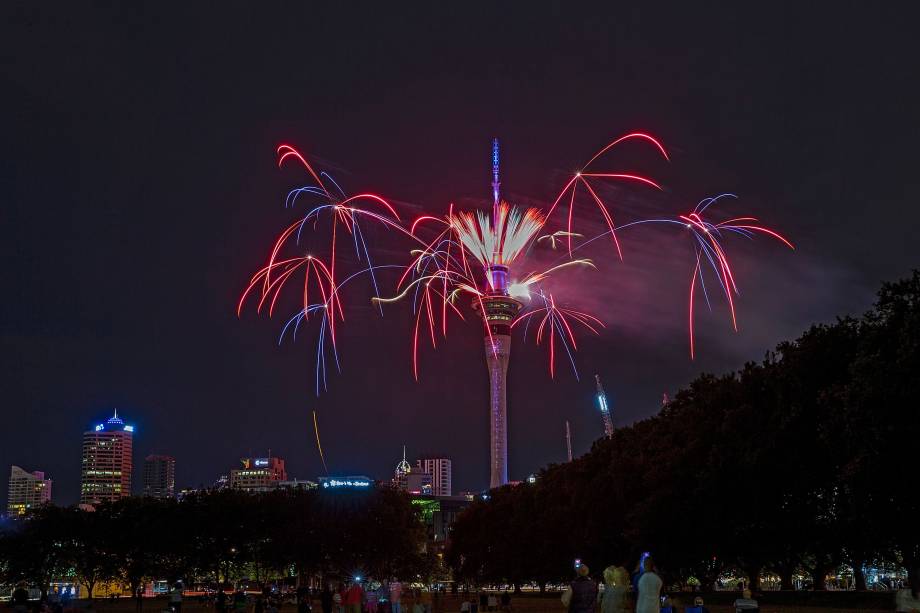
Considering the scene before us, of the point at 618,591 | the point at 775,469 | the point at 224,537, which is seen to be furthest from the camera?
the point at 224,537

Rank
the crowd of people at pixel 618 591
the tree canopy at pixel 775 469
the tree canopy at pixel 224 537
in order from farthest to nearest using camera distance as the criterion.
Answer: the tree canopy at pixel 224 537 < the tree canopy at pixel 775 469 < the crowd of people at pixel 618 591

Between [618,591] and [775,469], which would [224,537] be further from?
[618,591]

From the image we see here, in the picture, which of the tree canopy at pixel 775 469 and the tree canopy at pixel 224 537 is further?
the tree canopy at pixel 224 537

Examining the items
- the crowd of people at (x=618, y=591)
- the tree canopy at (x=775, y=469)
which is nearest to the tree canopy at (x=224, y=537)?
the tree canopy at (x=775, y=469)

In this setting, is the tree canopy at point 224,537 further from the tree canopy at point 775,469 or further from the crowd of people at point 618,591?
the crowd of people at point 618,591

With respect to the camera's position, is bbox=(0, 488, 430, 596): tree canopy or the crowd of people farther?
bbox=(0, 488, 430, 596): tree canopy

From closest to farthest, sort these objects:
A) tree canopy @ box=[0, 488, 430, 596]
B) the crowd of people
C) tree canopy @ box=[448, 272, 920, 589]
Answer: the crowd of people
tree canopy @ box=[448, 272, 920, 589]
tree canopy @ box=[0, 488, 430, 596]

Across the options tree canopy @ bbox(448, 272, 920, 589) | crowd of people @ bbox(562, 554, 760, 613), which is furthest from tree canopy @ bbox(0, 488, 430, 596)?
crowd of people @ bbox(562, 554, 760, 613)

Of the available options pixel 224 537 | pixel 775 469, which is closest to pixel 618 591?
pixel 775 469

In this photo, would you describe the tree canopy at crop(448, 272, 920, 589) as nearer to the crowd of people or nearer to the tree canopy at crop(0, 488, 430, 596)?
the tree canopy at crop(0, 488, 430, 596)

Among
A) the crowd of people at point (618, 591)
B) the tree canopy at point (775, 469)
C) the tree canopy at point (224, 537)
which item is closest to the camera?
the crowd of people at point (618, 591)

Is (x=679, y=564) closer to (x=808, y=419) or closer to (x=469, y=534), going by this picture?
(x=808, y=419)

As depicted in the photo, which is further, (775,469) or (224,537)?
(224,537)
